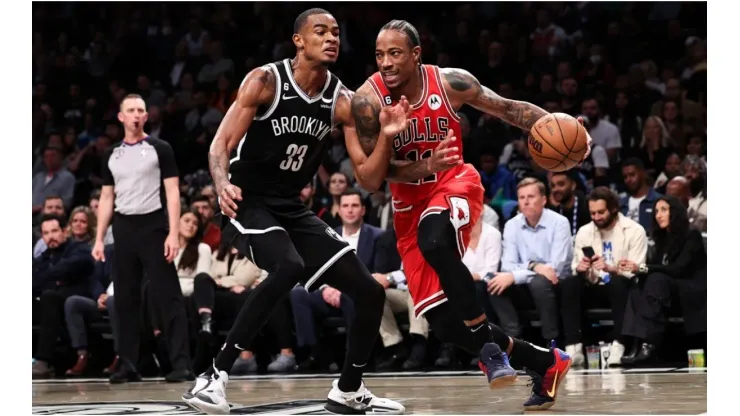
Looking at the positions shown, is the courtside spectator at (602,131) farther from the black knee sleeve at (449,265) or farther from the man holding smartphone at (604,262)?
the black knee sleeve at (449,265)

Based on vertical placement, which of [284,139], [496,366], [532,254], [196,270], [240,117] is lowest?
[496,366]

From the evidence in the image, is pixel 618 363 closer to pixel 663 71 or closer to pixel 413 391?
pixel 413 391

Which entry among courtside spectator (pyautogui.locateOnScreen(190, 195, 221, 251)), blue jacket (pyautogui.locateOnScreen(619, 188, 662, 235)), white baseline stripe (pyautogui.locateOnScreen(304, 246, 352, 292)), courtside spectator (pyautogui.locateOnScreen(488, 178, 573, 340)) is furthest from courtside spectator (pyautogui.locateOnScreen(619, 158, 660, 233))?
white baseline stripe (pyautogui.locateOnScreen(304, 246, 352, 292))

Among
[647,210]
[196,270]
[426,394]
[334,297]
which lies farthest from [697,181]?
[196,270]

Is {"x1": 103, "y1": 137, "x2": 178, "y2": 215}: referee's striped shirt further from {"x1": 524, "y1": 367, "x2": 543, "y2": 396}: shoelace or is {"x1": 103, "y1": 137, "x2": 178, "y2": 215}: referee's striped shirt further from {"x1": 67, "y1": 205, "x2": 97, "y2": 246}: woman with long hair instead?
{"x1": 524, "y1": 367, "x2": 543, "y2": 396}: shoelace

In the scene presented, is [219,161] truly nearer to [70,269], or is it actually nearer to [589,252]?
[589,252]

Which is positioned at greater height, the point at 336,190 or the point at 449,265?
the point at 336,190

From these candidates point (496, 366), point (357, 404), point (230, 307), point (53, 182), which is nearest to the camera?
point (496, 366)

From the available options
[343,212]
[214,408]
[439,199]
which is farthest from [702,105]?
[214,408]

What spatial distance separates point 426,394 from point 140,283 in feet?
9.10

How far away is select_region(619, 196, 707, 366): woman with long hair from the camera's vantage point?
330 inches

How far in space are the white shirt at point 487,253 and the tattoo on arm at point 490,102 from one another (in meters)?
3.34

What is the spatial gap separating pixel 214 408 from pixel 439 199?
1.51 meters

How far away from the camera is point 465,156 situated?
11008 millimetres
